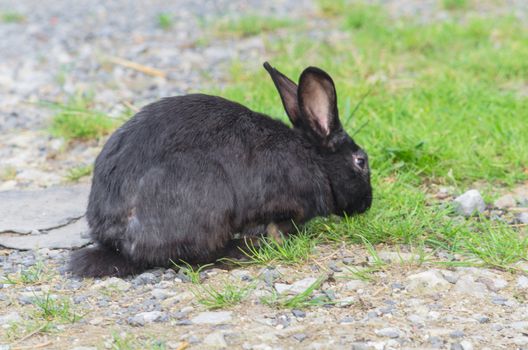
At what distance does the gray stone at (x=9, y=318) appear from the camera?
3631 millimetres

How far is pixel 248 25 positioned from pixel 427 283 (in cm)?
522

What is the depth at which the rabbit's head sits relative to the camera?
454cm

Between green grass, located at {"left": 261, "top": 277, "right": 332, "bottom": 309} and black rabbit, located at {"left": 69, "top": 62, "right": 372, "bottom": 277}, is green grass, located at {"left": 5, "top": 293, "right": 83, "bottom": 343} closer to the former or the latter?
black rabbit, located at {"left": 69, "top": 62, "right": 372, "bottom": 277}

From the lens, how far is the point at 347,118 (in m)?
5.78

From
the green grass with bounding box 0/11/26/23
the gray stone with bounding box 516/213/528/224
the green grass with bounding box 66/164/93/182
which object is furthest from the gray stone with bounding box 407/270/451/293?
the green grass with bounding box 0/11/26/23

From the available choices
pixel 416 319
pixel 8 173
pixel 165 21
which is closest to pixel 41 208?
pixel 8 173

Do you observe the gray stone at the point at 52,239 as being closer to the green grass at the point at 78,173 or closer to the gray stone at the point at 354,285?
the green grass at the point at 78,173

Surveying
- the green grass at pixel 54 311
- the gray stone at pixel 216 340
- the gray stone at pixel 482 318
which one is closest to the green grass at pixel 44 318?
the green grass at pixel 54 311

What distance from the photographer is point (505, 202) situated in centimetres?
499

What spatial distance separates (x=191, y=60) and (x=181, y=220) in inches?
164

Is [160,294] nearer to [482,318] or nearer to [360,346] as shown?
[360,346]

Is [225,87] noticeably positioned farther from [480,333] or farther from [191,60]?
[480,333]

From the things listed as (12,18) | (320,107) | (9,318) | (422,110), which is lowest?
(9,318)

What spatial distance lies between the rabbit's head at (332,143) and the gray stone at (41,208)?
4.51 feet
